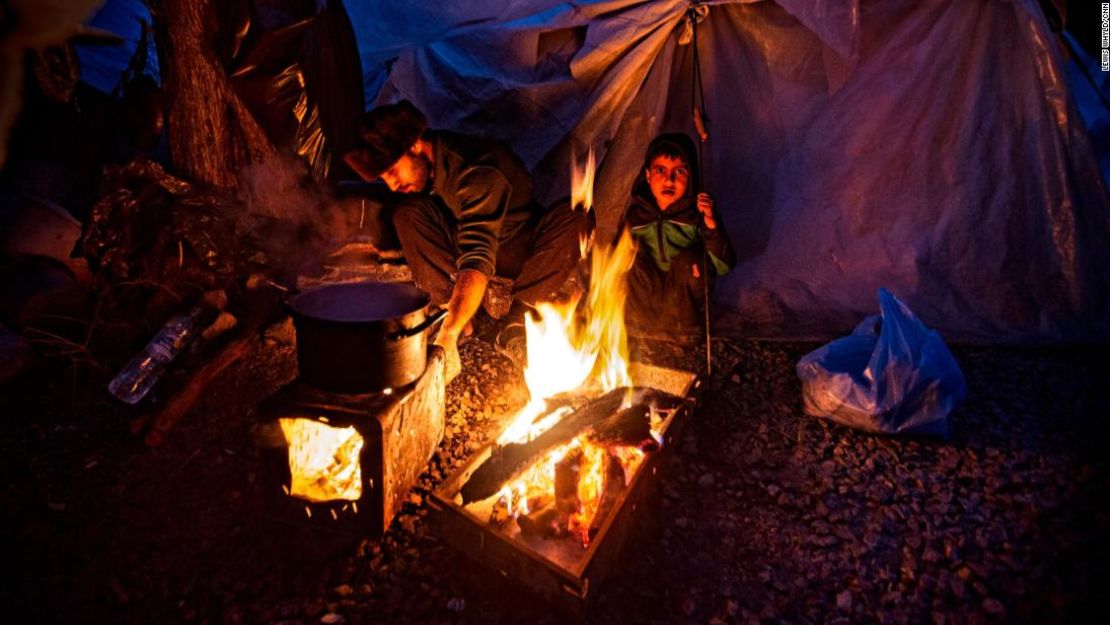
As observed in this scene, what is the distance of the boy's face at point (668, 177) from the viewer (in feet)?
14.3

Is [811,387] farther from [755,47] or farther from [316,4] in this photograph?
[316,4]

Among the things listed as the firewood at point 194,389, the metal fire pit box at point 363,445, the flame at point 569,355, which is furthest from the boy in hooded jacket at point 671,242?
the firewood at point 194,389

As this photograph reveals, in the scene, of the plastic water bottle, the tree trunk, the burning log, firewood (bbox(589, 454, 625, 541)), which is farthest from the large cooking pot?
the tree trunk

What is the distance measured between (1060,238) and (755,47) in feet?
8.45

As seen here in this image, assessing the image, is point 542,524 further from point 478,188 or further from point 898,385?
point 478,188

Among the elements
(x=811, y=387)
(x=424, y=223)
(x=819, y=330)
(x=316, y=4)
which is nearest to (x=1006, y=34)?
(x=819, y=330)

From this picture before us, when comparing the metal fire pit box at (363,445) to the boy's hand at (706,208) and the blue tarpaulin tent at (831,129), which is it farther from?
the blue tarpaulin tent at (831,129)

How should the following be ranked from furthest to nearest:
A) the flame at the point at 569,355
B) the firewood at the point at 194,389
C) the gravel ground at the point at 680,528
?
the flame at the point at 569,355
the firewood at the point at 194,389
the gravel ground at the point at 680,528

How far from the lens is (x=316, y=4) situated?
4.49 m

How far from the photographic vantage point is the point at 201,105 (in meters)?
4.33

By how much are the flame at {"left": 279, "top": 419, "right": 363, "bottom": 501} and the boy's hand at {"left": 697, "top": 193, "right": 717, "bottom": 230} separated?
2.92m

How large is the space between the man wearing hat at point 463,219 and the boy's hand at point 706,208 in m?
0.93

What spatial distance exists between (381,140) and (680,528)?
2946 millimetres

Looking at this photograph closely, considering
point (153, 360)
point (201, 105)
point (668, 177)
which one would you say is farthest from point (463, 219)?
point (201, 105)
